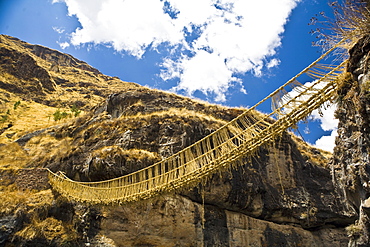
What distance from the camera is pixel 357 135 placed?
5.02 metres

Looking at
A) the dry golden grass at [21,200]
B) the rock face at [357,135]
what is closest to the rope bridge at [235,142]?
the rock face at [357,135]

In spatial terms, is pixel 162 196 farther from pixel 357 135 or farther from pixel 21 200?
pixel 21 200

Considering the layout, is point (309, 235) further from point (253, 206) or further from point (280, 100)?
point (280, 100)

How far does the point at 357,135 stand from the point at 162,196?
15.0 ft

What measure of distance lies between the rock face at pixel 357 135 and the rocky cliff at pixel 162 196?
29 cm

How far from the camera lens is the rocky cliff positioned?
9848 millimetres

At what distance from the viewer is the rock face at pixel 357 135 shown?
429 cm

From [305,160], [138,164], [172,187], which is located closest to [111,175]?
[138,164]

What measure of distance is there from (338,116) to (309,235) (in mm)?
11118

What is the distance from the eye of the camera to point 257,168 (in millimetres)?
14141

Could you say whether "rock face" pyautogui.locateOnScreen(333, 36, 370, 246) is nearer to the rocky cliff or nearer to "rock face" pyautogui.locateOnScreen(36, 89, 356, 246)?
the rocky cliff

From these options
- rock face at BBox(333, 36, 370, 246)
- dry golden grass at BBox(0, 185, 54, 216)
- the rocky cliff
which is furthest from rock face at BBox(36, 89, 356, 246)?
rock face at BBox(333, 36, 370, 246)

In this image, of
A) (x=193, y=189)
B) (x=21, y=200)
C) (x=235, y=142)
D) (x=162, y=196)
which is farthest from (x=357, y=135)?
(x=21, y=200)

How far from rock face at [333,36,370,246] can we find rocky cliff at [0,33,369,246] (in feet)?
0.94
